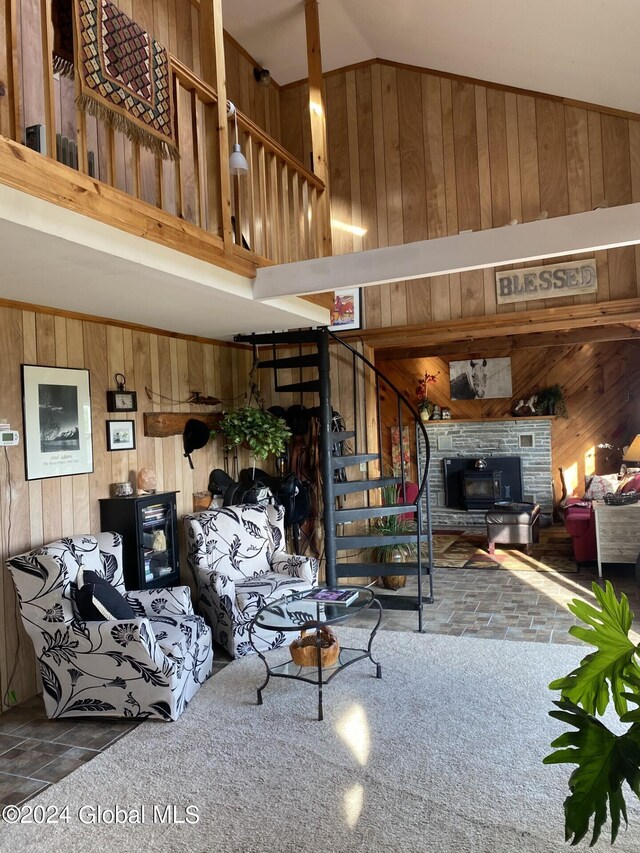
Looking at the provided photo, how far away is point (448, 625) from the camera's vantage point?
193 inches

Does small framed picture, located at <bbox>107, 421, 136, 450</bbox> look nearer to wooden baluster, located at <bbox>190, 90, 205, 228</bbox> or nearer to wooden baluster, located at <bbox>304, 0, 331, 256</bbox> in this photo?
wooden baluster, located at <bbox>190, 90, 205, 228</bbox>

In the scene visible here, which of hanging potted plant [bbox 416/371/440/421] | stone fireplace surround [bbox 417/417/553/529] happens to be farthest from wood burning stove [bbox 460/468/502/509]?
hanging potted plant [bbox 416/371/440/421]

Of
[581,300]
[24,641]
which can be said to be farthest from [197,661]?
[581,300]

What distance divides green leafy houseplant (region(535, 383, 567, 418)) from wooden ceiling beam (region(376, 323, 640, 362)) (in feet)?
4.30

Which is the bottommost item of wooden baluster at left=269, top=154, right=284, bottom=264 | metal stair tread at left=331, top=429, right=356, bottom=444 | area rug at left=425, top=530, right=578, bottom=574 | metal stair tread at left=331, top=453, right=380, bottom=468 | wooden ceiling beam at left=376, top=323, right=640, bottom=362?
area rug at left=425, top=530, right=578, bottom=574

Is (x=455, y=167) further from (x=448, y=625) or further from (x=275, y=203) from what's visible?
(x=448, y=625)

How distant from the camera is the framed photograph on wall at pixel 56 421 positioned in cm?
387

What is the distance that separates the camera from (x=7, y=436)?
12.1 ft

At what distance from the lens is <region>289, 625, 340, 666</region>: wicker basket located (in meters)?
3.65

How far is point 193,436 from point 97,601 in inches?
83.2

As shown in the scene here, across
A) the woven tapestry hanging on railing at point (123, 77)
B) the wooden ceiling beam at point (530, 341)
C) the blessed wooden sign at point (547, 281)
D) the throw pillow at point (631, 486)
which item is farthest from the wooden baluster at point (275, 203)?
the throw pillow at point (631, 486)

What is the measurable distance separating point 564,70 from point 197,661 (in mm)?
4958

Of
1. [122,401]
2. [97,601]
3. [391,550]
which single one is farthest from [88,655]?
[391,550]

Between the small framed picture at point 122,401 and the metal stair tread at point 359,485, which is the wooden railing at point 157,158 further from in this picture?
the metal stair tread at point 359,485
